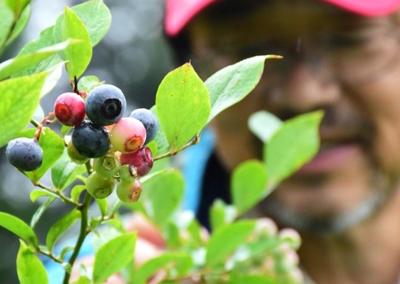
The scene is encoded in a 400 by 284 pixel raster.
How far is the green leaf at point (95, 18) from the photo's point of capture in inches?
11.6

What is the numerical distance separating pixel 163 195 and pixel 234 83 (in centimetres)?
36

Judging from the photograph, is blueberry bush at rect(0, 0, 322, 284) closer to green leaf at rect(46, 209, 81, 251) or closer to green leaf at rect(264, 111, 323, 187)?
green leaf at rect(46, 209, 81, 251)

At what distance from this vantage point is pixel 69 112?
24cm

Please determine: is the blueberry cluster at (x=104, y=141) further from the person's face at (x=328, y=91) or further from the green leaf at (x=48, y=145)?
the person's face at (x=328, y=91)

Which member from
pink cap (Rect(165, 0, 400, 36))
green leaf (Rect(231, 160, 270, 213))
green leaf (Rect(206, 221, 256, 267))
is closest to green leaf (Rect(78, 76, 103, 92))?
green leaf (Rect(206, 221, 256, 267))

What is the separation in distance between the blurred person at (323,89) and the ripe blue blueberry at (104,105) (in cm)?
150

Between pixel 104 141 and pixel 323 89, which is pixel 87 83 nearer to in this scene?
pixel 104 141

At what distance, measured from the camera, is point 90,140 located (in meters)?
0.23

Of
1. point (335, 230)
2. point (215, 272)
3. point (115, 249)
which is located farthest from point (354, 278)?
point (115, 249)

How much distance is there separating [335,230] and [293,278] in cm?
122

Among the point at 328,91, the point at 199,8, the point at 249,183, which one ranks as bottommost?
the point at 328,91

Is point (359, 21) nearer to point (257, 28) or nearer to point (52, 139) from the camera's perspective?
point (257, 28)

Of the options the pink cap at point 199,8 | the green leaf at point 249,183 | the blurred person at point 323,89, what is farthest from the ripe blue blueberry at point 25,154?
the pink cap at point 199,8

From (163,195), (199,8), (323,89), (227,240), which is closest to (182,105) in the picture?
(227,240)
